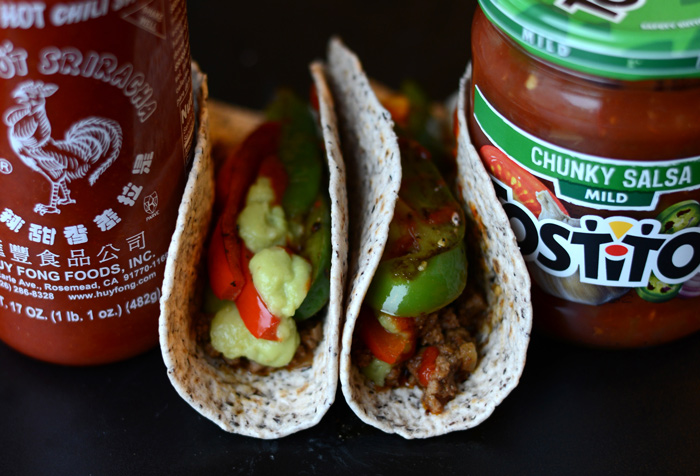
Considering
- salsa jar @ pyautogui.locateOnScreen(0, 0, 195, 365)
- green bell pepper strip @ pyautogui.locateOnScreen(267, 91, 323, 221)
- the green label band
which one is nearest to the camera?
salsa jar @ pyautogui.locateOnScreen(0, 0, 195, 365)

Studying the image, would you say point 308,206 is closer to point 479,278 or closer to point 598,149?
point 479,278

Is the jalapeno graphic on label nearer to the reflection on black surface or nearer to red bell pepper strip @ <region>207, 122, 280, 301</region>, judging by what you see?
the reflection on black surface

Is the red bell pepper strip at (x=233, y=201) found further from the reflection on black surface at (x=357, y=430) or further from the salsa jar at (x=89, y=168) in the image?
the reflection on black surface at (x=357, y=430)

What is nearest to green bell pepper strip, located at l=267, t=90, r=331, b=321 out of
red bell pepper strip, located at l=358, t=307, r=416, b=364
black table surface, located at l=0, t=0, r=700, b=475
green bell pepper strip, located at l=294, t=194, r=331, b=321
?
green bell pepper strip, located at l=294, t=194, r=331, b=321

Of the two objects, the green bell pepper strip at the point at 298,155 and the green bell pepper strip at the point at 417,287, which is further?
the green bell pepper strip at the point at 298,155

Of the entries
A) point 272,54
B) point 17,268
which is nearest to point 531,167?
point 17,268

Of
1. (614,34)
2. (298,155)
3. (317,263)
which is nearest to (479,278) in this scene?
(317,263)

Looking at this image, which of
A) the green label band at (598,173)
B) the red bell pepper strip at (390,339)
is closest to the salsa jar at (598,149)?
the green label band at (598,173)
